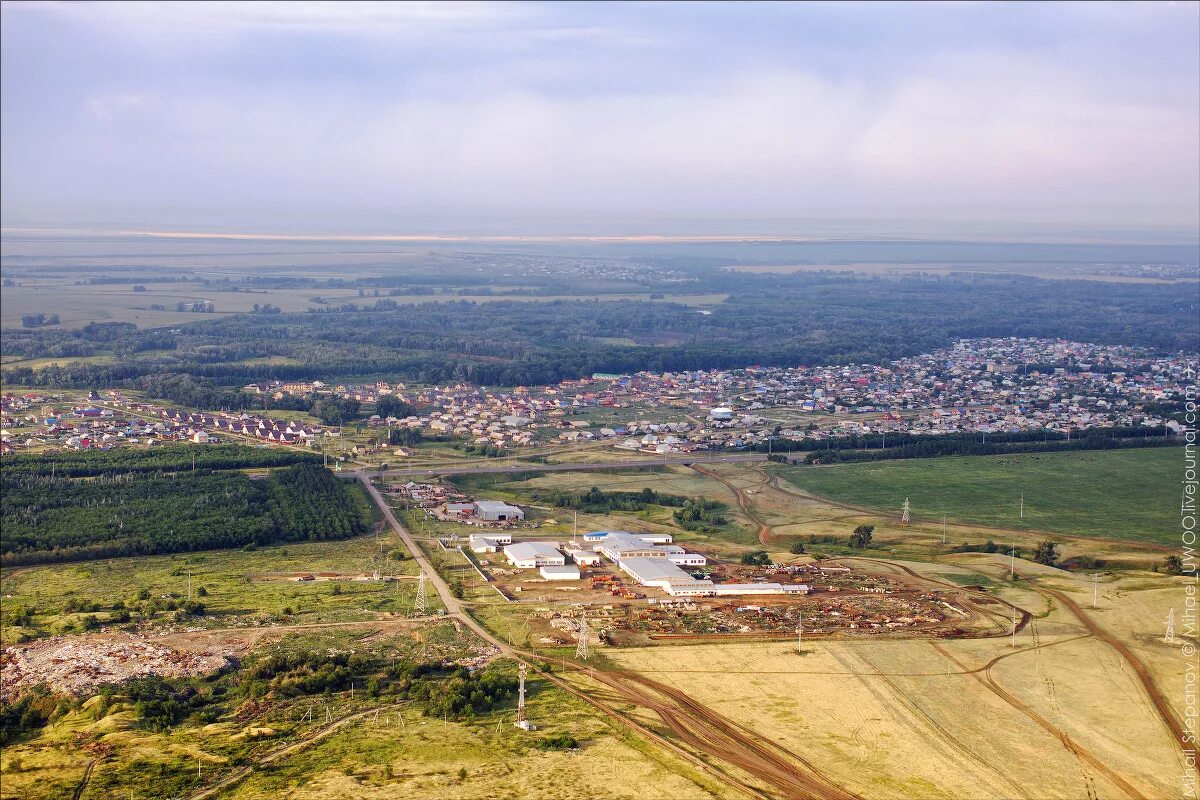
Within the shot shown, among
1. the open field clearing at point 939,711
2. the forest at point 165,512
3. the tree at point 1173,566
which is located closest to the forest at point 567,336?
the forest at point 165,512

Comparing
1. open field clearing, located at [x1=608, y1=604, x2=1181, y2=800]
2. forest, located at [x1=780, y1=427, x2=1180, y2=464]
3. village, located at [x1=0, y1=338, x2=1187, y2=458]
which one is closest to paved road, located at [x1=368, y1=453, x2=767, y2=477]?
village, located at [x1=0, y1=338, x2=1187, y2=458]

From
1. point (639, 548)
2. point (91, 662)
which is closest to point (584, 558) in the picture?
point (639, 548)

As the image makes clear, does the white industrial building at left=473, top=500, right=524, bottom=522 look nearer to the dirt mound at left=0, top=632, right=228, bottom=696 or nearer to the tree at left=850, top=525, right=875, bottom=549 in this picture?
the tree at left=850, top=525, right=875, bottom=549

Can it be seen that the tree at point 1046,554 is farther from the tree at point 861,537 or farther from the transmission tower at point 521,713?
the transmission tower at point 521,713

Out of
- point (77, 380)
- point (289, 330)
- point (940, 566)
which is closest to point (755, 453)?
point (940, 566)

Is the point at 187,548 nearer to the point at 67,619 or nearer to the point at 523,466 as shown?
the point at 67,619
